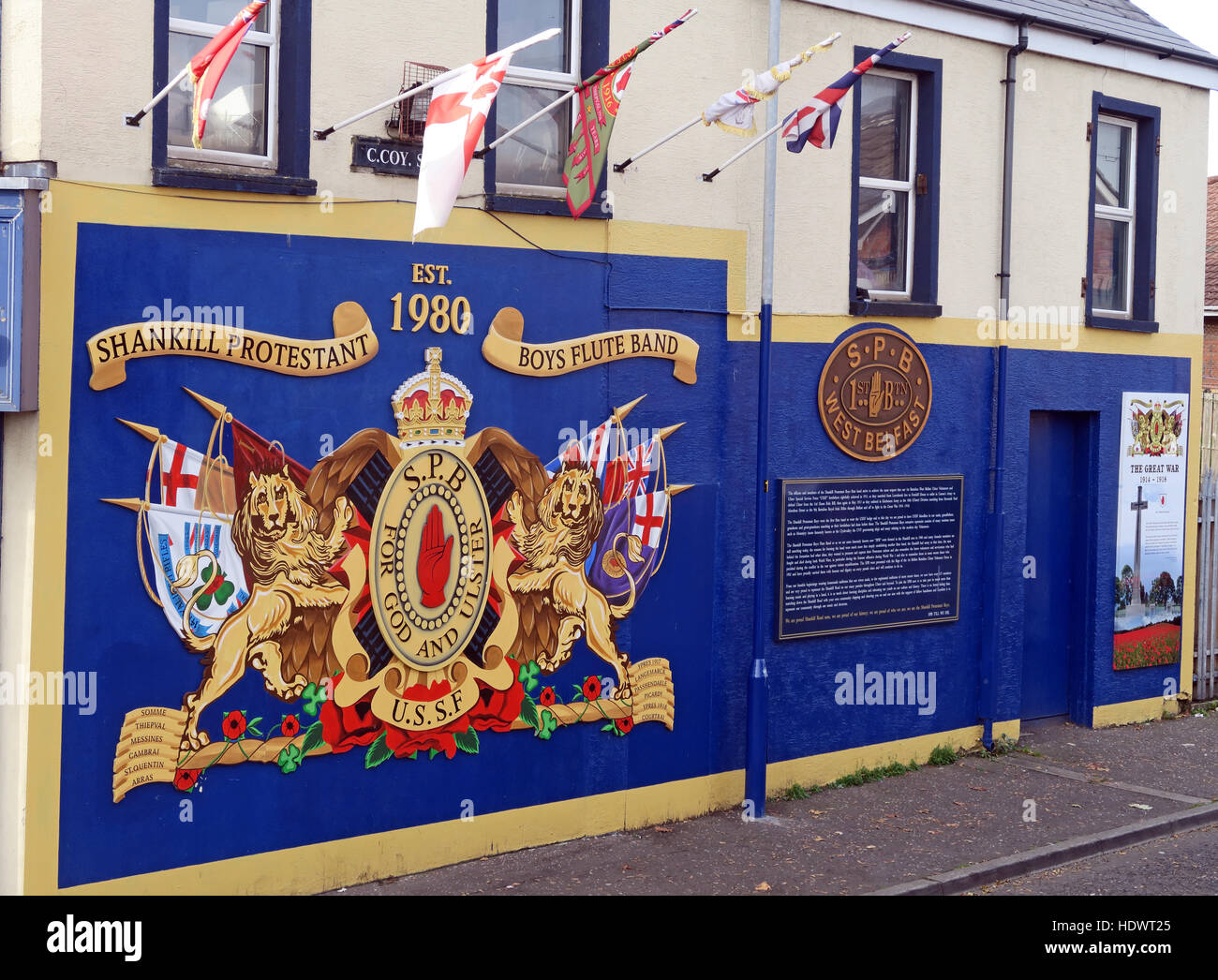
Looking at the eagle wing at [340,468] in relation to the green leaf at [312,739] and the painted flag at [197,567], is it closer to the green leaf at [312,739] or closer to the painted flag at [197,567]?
the painted flag at [197,567]

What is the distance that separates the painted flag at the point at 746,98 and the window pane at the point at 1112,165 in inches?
209

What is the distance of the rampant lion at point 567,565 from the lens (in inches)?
330

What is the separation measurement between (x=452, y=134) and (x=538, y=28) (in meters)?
2.44

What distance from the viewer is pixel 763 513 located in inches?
371

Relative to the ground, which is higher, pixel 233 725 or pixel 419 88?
pixel 419 88

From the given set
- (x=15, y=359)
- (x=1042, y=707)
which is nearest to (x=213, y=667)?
(x=15, y=359)

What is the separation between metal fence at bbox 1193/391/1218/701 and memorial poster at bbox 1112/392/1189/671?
401 mm

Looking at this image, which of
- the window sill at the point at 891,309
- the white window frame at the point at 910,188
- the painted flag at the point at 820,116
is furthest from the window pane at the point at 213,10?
the white window frame at the point at 910,188

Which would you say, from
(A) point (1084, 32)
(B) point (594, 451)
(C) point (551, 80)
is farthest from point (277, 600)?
(A) point (1084, 32)

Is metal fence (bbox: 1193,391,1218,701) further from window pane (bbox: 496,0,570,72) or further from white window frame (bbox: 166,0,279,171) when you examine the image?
white window frame (bbox: 166,0,279,171)

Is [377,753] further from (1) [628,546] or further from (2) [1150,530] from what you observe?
(2) [1150,530]

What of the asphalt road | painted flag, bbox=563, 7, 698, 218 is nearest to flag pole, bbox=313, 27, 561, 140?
painted flag, bbox=563, 7, 698, 218

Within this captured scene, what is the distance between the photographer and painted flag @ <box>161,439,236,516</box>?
6.91 m

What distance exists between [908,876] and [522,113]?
5373mm
